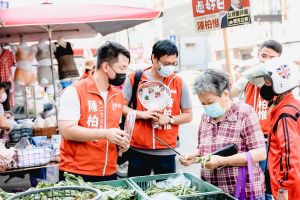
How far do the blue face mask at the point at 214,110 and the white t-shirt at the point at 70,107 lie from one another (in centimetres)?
95

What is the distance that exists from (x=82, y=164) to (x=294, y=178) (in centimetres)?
150

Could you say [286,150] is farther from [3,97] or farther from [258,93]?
[3,97]

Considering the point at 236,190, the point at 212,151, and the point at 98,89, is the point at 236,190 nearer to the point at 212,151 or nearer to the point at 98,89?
the point at 212,151

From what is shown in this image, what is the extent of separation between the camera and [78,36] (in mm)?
7867

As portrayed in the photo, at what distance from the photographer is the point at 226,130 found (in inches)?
106

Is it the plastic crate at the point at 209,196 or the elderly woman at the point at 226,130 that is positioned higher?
the elderly woman at the point at 226,130

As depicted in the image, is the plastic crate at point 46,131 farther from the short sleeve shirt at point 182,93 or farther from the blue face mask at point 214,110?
the blue face mask at point 214,110

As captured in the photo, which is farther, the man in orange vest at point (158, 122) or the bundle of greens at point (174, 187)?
the man in orange vest at point (158, 122)

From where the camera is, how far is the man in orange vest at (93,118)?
2.92 m

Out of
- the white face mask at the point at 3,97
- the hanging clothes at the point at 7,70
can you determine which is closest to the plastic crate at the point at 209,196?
the white face mask at the point at 3,97

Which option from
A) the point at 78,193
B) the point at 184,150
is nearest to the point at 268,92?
the point at 78,193

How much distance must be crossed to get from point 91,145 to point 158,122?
0.80 meters

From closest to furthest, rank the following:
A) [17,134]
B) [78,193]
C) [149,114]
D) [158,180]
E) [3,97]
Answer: [78,193], [158,180], [149,114], [17,134], [3,97]

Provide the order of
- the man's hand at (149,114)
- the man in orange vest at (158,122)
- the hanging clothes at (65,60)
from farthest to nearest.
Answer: the hanging clothes at (65,60) < the man in orange vest at (158,122) < the man's hand at (149,114)
